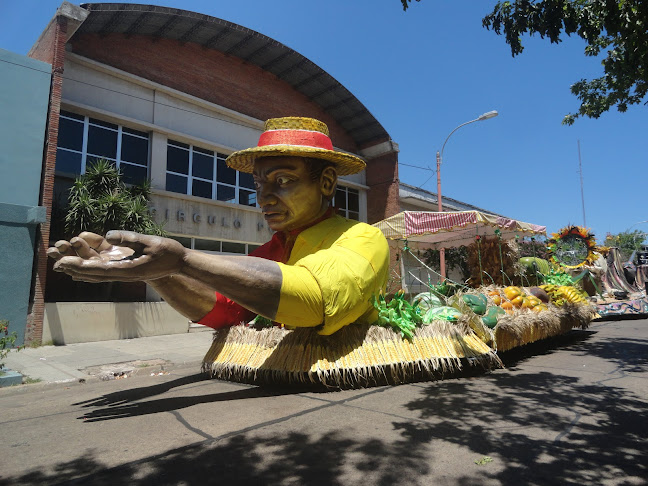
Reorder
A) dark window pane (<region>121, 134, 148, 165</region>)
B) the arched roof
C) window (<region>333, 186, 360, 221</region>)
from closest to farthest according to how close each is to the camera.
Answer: the arched roof
dark window pane (<region>121, 134, 148, 165</region>)
window (<region>333, 186, 360, 221</region>)

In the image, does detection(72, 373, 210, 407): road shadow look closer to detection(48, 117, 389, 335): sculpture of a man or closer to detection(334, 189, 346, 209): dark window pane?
detection(48, 117, 389, 335): sculpture of a man

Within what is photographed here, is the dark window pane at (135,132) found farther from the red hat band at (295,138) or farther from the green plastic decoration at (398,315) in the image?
the green plastic decoration at (398,315)

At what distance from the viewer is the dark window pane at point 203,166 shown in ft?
42.6

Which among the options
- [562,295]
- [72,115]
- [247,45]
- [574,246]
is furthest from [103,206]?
[574,246]

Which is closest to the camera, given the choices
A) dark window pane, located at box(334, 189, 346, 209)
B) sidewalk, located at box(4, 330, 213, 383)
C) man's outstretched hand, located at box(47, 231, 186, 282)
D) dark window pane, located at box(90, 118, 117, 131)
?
man's outstretched hand, located at box(47, 231, 186, 282)

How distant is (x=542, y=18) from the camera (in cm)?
397

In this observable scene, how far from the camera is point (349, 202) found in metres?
18.0

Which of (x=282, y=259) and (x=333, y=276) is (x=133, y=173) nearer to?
(x=282, y=259)

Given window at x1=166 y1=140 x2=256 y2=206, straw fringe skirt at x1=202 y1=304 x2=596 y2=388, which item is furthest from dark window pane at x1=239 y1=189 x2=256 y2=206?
straw fringe skirt at x1=202 y1=304 x2=596 y2=388

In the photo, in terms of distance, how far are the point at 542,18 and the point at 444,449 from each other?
4.12 metres

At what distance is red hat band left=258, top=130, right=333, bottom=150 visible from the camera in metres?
3.07

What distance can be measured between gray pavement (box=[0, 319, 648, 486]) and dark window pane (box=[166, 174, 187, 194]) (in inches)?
389

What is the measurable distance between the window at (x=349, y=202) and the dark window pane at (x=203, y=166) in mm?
5847

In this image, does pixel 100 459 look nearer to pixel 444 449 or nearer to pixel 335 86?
pixel 444 449
